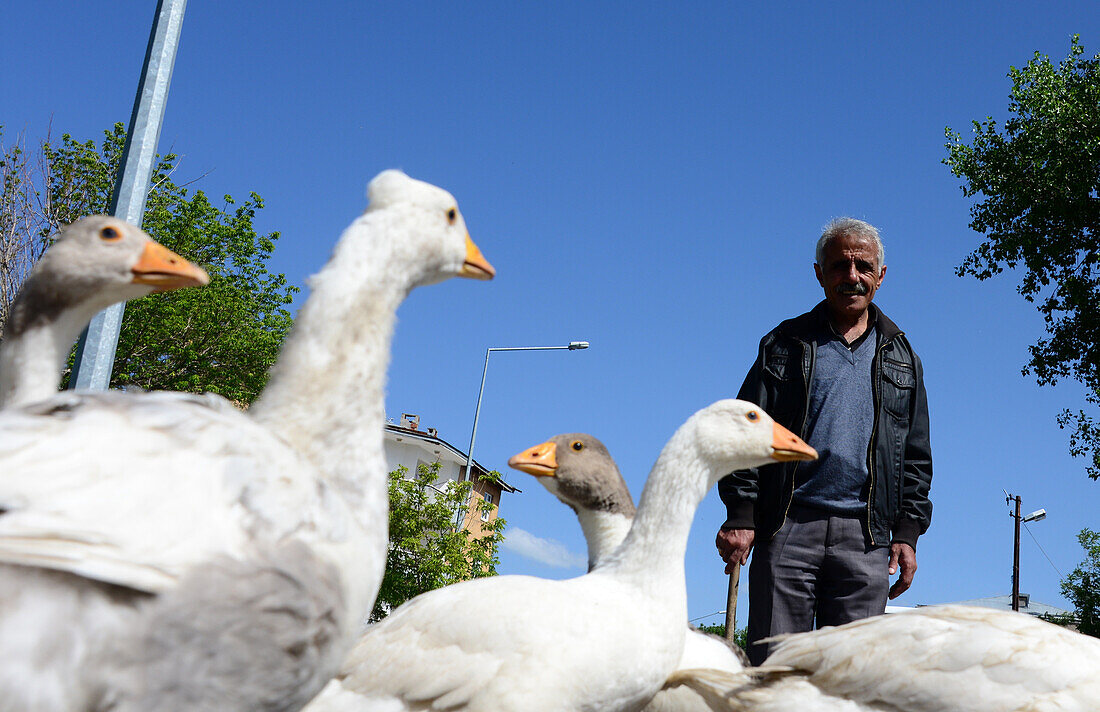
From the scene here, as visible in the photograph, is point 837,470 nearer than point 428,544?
Yes

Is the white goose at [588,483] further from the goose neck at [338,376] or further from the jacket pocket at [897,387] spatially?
the goose neck at [338,376]

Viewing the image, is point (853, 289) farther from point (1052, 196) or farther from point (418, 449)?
point (418, 449)

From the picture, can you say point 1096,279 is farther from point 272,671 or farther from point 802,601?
point 272,671

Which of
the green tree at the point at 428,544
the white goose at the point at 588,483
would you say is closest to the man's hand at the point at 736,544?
the white goose at the point at 588,483

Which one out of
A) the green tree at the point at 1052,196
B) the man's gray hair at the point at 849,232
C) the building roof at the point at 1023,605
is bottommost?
the building roof at the point at 1023,605

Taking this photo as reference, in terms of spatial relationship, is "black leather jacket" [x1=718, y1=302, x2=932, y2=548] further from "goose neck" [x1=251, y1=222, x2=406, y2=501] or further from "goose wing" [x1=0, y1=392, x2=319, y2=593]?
"goose wing" [x1=0, y1=392, x2=319, y2=593]

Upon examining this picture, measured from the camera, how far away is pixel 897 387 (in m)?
5.66

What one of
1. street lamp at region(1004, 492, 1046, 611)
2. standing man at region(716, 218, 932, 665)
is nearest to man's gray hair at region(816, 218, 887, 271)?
standing man at region(716, 218, 932, 665)

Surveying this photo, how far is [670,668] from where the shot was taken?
350cm

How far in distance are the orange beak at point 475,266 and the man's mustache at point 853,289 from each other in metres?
3.56

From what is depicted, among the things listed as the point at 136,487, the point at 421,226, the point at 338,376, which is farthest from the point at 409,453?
the point at 136,487

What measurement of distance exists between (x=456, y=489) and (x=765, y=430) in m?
19.7

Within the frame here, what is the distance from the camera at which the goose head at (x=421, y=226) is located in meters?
2.60

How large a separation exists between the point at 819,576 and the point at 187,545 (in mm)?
4342
